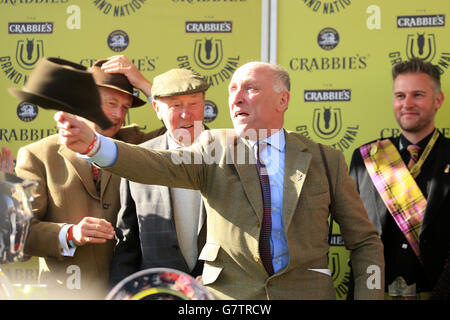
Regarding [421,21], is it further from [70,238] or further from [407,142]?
[70,238]

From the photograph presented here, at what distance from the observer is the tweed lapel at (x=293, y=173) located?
228 cm

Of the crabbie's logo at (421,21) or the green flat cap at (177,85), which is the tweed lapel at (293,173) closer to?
the green flat cap at (177,85)

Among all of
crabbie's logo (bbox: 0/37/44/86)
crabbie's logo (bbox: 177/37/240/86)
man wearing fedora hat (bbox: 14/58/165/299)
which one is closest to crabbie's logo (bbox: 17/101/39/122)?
crabbie's logo (bbox: 0/37/44/86)

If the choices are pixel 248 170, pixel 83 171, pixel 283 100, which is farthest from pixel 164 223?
pixel 283 100

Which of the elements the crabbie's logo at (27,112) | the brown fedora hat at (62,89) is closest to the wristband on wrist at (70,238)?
the brown fedora hat at (62,89)

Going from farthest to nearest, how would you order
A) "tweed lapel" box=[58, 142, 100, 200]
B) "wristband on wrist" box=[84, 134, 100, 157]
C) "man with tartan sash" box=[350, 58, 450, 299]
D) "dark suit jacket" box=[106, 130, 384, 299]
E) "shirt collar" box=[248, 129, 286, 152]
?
1. "man with tartan sash" box=[350, 58, 450, 299]
2. "tweed lapel" box=[58, 142, 100, 200]
3. "shirt collar" box=[248, 129, 286, 152]
4. "dark suit jacket" box=[106, 130, 384, 299]
5. "wristband on wrist" box=[84, 134, 100, 157]

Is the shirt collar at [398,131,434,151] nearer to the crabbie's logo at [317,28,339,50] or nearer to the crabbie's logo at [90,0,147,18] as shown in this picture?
the crabbie's logo at [317,28,339,50]

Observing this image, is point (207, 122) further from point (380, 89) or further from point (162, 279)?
point (162, 279)

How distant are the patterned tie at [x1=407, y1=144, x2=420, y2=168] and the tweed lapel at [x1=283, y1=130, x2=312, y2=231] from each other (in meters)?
1.18

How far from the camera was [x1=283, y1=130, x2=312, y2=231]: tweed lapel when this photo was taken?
7.47 ft

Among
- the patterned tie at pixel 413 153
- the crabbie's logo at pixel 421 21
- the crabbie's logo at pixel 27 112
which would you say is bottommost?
the patterned tie at pixel 413 153

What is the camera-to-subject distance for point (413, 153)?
342 centimetres

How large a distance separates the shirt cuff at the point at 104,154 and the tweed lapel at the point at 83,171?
1124 mm
